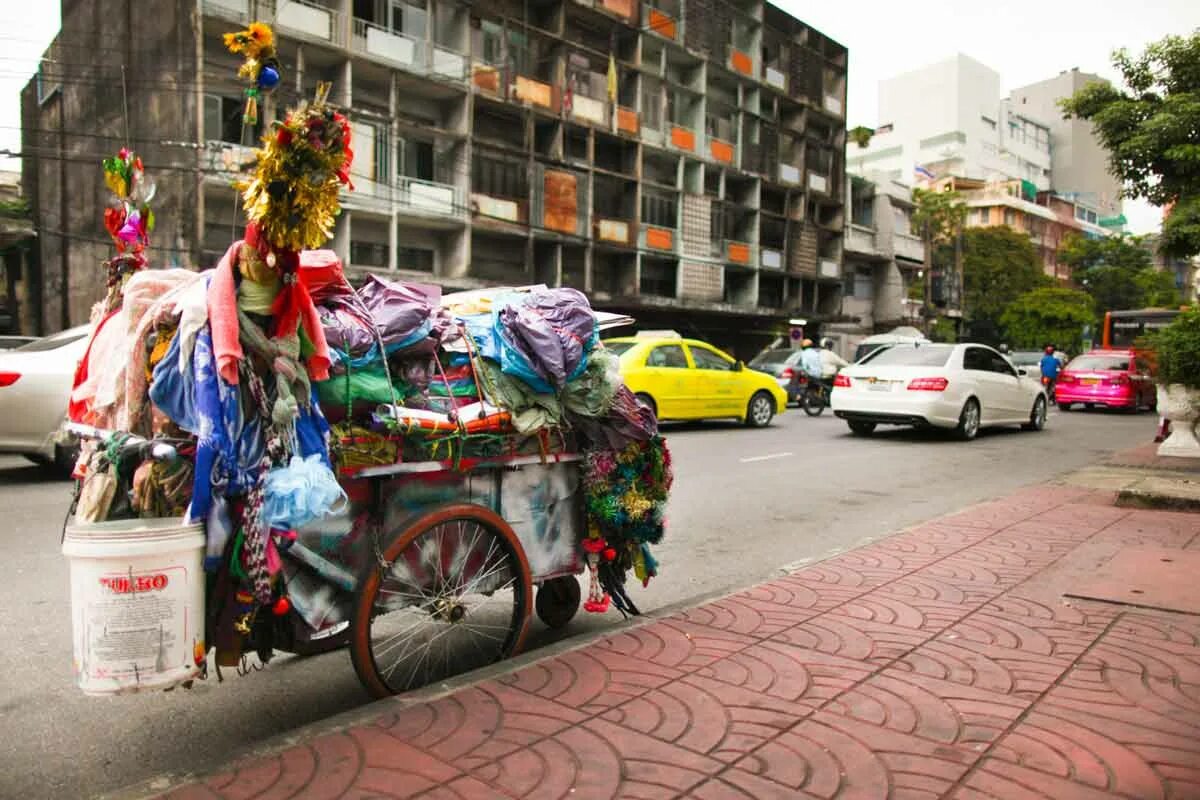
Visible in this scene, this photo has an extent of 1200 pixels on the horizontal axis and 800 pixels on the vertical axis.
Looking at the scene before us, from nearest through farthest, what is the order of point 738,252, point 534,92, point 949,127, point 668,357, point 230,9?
point 668,357 < point 230,9 < point 534,92 < point 738,252 < point 949,127

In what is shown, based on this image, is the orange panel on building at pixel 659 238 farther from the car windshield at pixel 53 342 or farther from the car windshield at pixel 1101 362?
the car windshield at pixel 53 342

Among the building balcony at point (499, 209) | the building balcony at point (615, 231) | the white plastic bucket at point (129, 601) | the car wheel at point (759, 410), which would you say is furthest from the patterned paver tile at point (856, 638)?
the building balcony at point (615, 231)

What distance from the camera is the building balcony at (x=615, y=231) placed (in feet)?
101

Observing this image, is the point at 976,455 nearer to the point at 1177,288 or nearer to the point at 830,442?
the point at 830,442

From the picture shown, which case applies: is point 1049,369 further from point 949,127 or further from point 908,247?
point 949,127

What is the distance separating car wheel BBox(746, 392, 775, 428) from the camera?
50.5 ft

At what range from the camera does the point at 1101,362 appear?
21.3 metres

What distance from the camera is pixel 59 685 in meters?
→ 3.44

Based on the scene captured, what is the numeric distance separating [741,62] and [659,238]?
32.6ft

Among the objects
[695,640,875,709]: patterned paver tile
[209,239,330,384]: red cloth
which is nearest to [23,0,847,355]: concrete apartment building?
[209,239,330,384]: red cloth

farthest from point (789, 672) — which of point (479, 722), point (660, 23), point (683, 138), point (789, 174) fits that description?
point (789, 174)

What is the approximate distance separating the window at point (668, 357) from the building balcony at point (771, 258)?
2513 cm

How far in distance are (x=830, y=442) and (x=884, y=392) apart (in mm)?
1141

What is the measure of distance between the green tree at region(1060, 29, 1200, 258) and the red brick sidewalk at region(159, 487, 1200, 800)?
10.5 m
